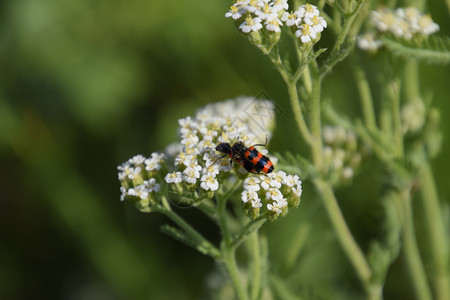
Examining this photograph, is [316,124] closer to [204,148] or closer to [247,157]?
[247,157]

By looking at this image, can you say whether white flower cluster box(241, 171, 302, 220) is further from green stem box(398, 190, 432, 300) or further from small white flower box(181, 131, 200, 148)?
green stem box(398, 190, 432, 300)

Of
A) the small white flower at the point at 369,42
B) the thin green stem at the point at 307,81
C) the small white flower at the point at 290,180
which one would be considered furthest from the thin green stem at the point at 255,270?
the small white flower at the point at 369,42

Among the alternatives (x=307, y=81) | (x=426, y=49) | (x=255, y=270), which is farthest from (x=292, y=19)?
(x=255, y=270)

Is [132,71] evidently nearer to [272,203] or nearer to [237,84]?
[237,84]

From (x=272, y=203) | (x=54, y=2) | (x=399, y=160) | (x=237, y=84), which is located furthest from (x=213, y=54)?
(x=272, y=203)

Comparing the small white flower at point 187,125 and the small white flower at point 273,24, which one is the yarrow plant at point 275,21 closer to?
the small white flower at point 273,24

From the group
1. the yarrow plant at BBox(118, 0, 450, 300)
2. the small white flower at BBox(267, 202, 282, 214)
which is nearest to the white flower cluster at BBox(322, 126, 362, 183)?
the yarrow plant at BBox(118, 0, 450, 300)
